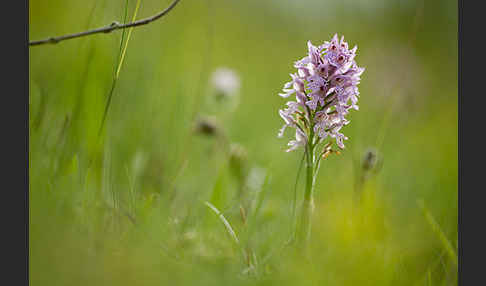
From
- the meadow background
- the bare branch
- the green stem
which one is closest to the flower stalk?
the green stem

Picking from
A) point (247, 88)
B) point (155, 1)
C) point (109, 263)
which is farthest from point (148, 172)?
point (247, 88)

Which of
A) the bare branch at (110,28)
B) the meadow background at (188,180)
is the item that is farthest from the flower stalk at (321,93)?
the bare branch at (110,28)

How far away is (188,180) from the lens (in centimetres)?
316

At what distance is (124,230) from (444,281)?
156cm

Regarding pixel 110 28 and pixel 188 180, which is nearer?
pixel 110 28

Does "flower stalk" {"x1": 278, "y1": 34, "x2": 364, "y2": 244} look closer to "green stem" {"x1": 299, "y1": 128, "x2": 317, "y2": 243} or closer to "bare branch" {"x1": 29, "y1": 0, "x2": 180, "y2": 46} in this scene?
"green stem" {"x1": 299, "y1": 128, "x2": 317, "y2": 243}

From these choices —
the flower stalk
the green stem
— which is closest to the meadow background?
the green stem

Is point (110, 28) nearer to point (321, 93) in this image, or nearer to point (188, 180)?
point (321, 93)

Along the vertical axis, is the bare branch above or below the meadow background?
above

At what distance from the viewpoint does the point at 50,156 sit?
2332 mm

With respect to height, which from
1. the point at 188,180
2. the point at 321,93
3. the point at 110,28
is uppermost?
the point at 110,28

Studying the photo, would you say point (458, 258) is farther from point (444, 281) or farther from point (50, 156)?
point (50, 156)

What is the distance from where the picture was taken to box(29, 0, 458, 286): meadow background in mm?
1763

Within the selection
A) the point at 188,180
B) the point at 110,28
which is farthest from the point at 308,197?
the point at 188,180
